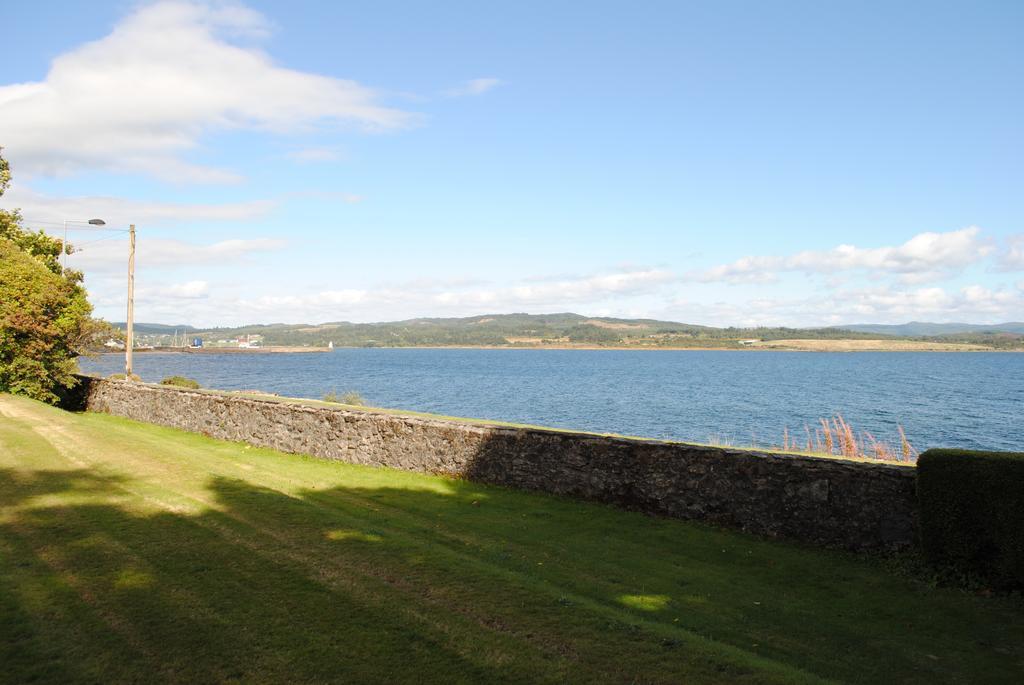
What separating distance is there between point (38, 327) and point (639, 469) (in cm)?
2146

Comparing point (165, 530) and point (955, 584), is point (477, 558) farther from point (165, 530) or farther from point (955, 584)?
point (955, 584)

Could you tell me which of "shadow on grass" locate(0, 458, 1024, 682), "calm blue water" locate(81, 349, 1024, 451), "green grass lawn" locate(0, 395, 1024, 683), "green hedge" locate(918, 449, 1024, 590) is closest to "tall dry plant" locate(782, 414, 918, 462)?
"calm blue water" locate(81, 349, 1024, 451)

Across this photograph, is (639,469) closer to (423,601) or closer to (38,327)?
(423,601)

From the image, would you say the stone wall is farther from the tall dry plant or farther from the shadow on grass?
the tall dry plant

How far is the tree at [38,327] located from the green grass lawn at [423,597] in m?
13.2

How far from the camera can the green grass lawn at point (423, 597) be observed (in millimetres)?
5668

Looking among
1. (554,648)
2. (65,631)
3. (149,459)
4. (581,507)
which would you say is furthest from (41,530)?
(581,507)

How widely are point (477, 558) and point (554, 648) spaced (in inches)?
123

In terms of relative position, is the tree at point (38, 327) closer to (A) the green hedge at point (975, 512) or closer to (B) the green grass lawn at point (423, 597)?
(B) the green grass lawn at point (423, 597)

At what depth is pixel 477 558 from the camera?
9.02 metres

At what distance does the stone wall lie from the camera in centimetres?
1023

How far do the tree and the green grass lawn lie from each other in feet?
43.4

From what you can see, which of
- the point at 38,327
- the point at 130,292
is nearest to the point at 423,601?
the point at 38,327

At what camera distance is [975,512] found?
8.97 metres
